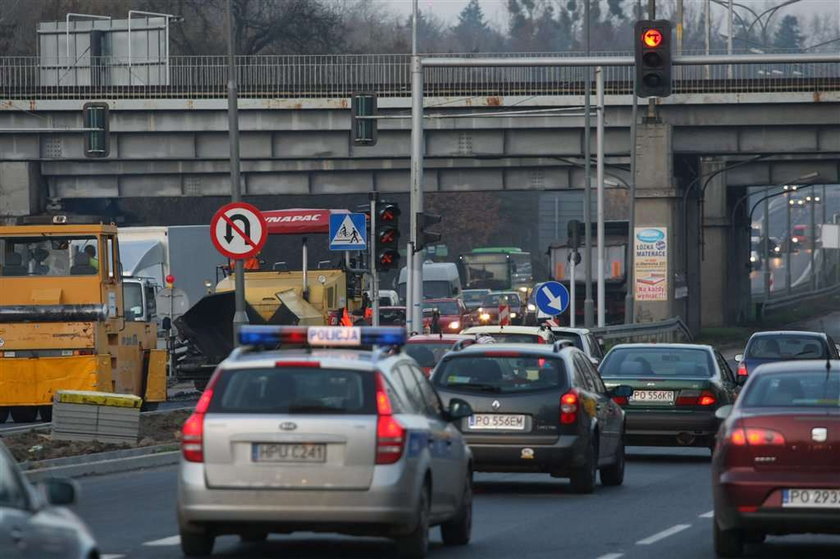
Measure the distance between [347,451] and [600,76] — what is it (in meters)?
40.2

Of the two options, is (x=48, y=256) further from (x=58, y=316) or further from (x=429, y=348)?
(x=429, y=348)

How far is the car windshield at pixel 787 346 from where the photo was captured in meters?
29.7

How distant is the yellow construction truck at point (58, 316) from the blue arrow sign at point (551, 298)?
13.9 meters

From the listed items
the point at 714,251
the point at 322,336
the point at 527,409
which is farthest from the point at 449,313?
the point at 322,336

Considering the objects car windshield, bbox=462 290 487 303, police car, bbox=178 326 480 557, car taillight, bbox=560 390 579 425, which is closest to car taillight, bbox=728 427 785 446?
police car, bbox=178 326 480 557

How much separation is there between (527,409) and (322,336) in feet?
17.6

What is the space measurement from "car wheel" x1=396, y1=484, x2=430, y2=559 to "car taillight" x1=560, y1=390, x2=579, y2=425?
5445mm

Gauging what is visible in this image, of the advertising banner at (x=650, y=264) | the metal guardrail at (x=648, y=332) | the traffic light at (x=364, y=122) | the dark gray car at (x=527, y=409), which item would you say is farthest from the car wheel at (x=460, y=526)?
the advertising banner at (x=650, y=264)

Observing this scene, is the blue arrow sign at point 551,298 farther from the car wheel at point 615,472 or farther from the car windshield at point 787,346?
the car wheel at point 615,472

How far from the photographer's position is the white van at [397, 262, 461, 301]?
66.7 metres

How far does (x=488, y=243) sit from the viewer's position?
13100 centimetres

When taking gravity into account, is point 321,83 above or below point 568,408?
above

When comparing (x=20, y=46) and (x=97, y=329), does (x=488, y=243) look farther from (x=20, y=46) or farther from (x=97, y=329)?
(x=97, y=329)

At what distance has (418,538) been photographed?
12.0 meters
